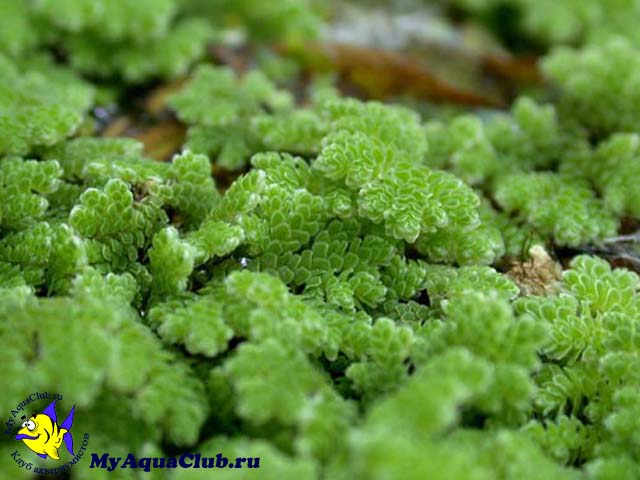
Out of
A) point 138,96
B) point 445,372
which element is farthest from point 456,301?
point 138,96

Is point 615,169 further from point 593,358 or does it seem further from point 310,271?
point 310,271

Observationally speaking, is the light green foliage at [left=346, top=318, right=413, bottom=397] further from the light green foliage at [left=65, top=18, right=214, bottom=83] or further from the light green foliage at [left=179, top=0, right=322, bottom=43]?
the light green foliage at [left=179, top=0, right=322, bottom=43]

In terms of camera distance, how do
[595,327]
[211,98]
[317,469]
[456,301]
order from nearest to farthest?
[317,469], [456,301], [595,327], [211,98]

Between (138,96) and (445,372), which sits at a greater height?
(445,372)

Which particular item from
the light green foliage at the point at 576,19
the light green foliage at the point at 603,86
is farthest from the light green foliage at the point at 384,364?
the light green foliage at the point at 576,19

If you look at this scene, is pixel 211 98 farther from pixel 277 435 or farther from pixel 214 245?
pixel 277 435
